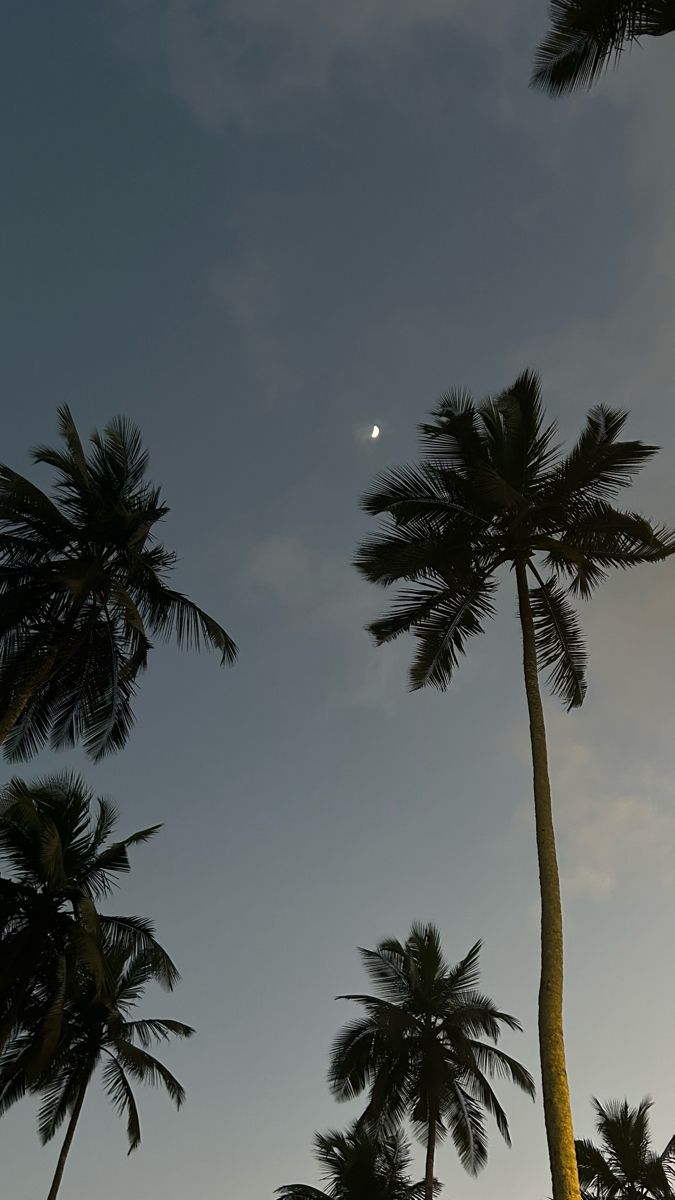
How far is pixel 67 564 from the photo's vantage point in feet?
60.6

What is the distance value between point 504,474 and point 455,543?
5.08 ft

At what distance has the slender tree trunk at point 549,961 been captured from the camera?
38.6 feet

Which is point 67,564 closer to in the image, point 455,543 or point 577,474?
point 455,543

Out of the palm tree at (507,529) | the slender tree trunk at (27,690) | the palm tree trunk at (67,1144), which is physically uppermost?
the palm tree at (507,529)

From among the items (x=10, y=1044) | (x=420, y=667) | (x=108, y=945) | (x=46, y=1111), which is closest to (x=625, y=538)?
(x=420, y=667)

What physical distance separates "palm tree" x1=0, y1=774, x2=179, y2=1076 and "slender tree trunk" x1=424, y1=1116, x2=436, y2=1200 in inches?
388

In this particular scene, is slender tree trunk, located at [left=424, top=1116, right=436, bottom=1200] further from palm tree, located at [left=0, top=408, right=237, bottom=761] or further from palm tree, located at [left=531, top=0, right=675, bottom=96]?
palm tree, located at [left=531, top=0, right=675, bottom=96]

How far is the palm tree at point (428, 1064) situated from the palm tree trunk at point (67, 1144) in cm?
805

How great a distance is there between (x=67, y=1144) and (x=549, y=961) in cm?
1562

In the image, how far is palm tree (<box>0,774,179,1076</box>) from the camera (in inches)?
730

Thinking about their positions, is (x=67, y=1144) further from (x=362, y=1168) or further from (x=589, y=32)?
(x=589, y=32)

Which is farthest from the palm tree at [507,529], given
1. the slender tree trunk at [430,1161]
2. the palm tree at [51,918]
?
the slender tree trunk at [430,1161]

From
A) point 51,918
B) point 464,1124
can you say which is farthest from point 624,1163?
point 51,918

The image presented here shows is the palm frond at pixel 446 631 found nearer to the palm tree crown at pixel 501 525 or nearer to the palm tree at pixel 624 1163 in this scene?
the palm tree crown at pixel 501 525
